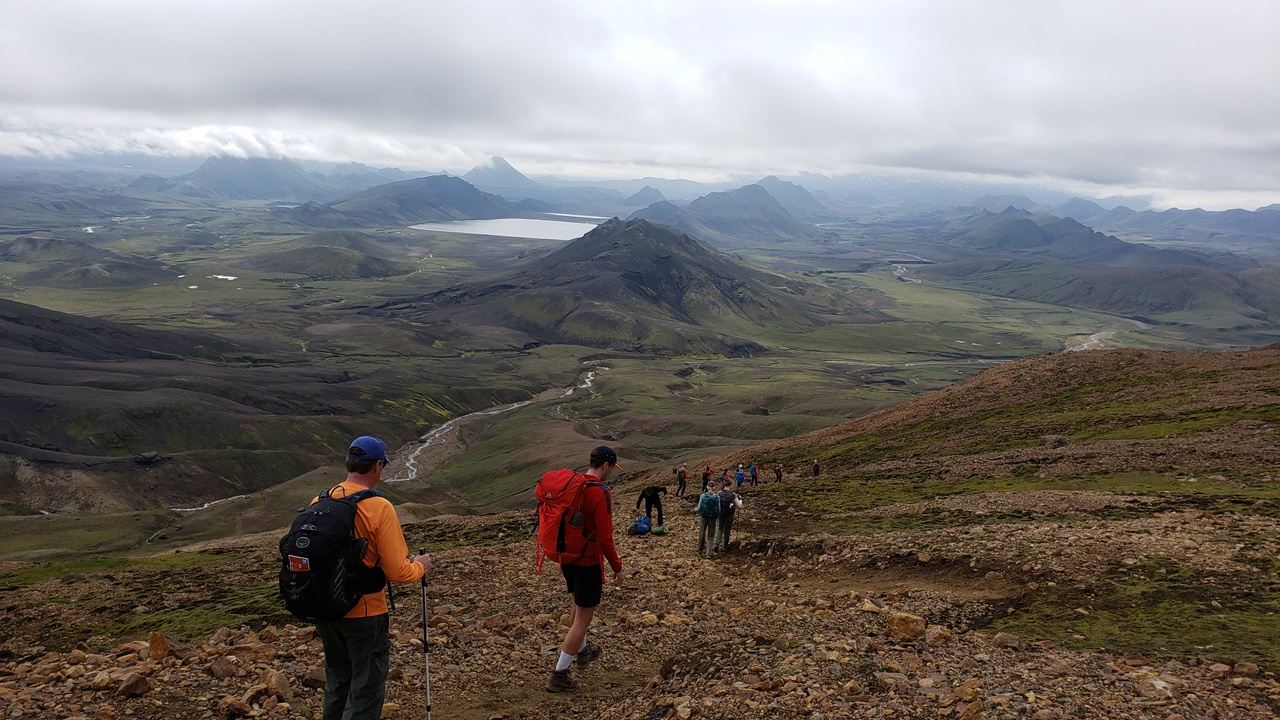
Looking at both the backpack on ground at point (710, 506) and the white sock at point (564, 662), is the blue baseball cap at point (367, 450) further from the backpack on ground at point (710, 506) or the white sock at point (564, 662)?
the backpack on ground at point (710, 506)

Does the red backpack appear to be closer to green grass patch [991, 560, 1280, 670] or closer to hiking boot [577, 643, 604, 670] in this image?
hiking boot [577, 643, 604, 670]

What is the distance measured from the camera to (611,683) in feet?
40.5

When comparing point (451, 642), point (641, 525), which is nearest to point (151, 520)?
point (641, 525)

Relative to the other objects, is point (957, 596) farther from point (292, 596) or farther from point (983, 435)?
point (983, 435)

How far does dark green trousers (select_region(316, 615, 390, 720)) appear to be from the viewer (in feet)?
27.8

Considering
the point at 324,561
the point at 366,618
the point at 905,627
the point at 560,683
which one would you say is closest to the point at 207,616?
the point at 560,683

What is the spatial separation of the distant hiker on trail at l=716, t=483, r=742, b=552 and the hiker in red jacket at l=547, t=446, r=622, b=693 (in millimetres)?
10511

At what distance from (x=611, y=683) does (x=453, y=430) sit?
580 feet

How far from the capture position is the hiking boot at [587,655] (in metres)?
12.8

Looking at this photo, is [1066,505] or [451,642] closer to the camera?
[451,642]

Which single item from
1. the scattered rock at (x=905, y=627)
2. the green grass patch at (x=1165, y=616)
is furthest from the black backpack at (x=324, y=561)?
the green grass patch at (x=1165, y=616)

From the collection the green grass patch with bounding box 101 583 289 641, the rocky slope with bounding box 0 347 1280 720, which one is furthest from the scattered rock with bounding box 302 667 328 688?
the green grass patch with bounding box 101 583 289 641

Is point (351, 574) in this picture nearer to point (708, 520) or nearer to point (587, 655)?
point (587, 655)

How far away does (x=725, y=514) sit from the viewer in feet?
72.9
